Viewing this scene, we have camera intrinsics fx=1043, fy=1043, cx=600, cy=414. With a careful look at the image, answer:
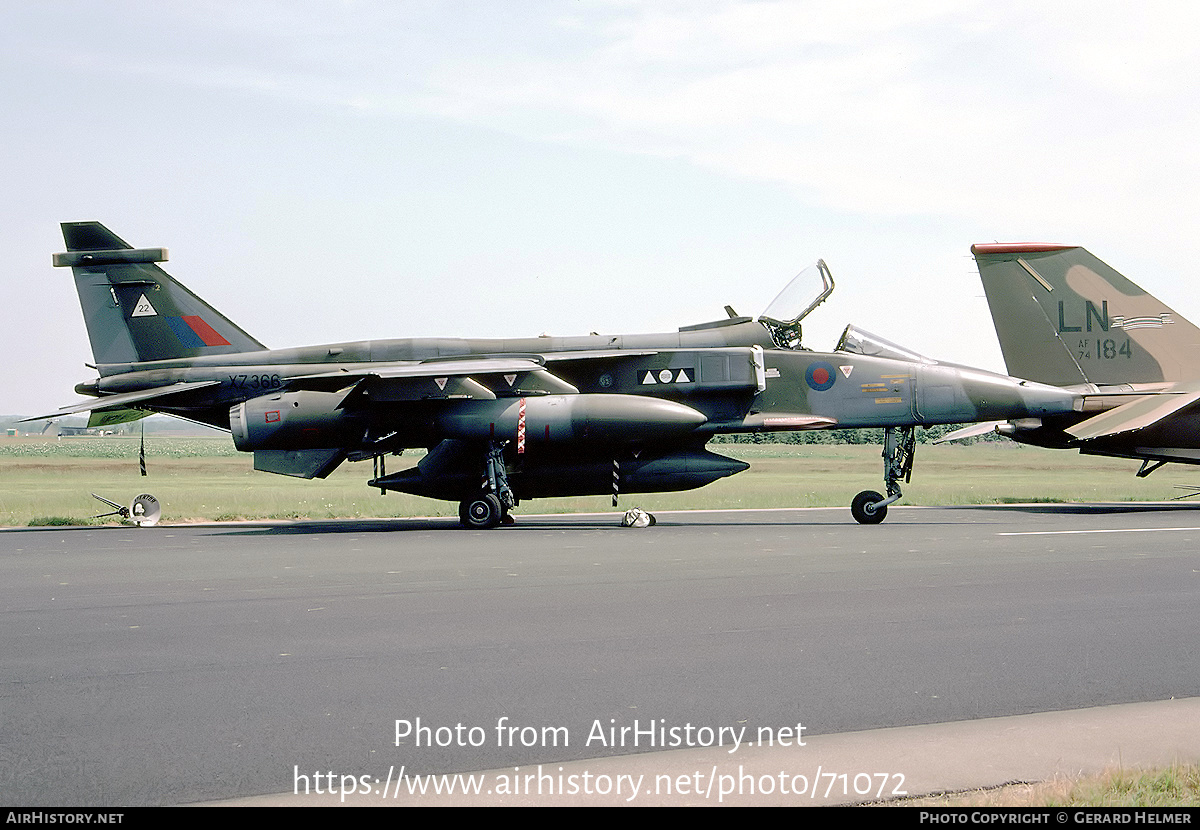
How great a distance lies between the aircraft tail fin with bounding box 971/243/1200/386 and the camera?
22.7 metres

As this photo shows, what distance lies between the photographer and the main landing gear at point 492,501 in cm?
1758

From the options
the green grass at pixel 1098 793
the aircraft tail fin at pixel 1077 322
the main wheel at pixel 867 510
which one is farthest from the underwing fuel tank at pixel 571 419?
the green grass at pixel 1098 793

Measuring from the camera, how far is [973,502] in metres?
23.9

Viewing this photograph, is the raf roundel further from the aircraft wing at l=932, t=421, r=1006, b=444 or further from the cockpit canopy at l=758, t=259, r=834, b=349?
the aircraft wing at l=932, t=421, r=1006, b=444

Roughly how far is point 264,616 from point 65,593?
265 centimetres

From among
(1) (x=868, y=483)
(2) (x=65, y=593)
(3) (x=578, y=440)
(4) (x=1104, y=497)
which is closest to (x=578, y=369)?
(3) (x=578, y=440)

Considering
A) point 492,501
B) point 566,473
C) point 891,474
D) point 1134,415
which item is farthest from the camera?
point 1134,415

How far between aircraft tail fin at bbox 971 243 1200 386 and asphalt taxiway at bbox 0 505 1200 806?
11.1 m

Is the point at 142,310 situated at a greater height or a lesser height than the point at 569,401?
greater

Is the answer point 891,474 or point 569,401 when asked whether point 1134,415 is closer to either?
point 891,474

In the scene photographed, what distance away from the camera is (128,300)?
2005 cm

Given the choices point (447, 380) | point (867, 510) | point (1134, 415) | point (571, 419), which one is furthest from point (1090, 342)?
point (447, 380)

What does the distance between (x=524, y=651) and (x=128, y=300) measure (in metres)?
16.4
